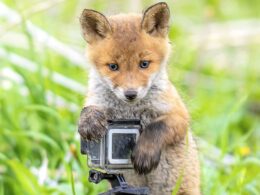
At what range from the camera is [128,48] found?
498 cm

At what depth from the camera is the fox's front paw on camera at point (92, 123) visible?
185 inches

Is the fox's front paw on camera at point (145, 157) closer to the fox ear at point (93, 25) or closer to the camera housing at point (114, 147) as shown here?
the camera housing at point (114, 147)

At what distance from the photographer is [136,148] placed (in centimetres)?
480

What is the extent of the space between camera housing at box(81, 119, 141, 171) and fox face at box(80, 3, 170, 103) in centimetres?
26

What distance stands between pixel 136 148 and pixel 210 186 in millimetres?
1622

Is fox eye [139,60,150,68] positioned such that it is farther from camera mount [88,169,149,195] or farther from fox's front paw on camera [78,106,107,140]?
camera mount [88,169,149,195]

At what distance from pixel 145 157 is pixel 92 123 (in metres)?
0.38

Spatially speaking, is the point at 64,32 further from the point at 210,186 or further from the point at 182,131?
the point at 182,131

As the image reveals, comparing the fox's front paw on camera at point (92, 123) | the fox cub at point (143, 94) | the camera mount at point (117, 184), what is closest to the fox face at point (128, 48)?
the fox cub at point (143, 94)

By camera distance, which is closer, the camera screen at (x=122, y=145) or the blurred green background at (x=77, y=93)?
the camera screen at (x=122, y=145)

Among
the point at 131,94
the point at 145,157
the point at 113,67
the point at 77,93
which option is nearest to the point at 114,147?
the point at 145,157

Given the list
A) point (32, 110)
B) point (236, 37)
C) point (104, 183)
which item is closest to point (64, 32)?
point (236, 37)

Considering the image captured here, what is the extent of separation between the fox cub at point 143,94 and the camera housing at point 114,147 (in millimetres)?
98

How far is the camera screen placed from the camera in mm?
4602
